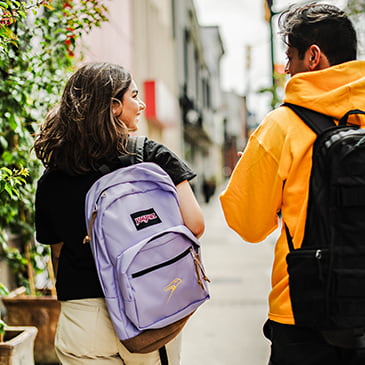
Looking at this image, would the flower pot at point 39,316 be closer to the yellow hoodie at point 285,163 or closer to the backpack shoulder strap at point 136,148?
the backpack shoulder strap at point 136,148

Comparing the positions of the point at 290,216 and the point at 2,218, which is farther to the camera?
the point at 2,218

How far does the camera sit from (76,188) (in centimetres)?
216

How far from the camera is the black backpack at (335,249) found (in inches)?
68.7

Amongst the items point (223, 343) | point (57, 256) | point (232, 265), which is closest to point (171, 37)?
point (232, 265)

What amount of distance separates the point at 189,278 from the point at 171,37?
60.8 feet

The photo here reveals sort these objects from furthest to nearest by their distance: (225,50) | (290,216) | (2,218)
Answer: (225,50), (2,218), (290,216)

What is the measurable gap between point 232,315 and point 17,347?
350cm

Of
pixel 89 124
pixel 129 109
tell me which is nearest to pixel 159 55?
pixel 129 109

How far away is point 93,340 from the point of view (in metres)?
2.08

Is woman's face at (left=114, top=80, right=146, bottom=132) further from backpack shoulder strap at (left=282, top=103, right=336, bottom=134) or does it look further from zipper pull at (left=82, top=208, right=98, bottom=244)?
backpack shoulder strap at (left=282, top=103, right=336, bottom=134)

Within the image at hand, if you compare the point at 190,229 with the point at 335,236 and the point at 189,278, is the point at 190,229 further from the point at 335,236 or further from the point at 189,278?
the point at 335,236

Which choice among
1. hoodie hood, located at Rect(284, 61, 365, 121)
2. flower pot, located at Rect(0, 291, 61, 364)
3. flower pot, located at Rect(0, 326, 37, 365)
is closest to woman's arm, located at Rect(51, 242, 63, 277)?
hoodie hood, located at Rect(284, 61, 365, 121)

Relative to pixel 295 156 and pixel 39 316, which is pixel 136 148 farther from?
pixel 39 316

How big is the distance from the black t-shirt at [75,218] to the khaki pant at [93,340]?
0.05m
